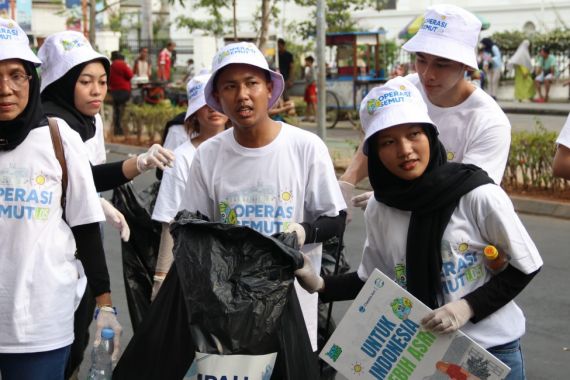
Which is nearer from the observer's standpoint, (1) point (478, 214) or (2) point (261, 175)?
(1) point (478, 214)

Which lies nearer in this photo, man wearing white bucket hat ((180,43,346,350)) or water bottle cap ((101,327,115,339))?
water bottle cap ((101,327,115,339))

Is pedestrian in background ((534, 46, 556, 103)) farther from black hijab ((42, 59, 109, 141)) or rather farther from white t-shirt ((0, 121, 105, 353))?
white t-shirt ((0, 121, 105, 353))

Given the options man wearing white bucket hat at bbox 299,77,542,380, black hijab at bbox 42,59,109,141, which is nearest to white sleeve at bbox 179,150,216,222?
man wearing white bucket hat at bbox 299,77,542,380

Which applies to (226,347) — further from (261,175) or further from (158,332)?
(261,175)

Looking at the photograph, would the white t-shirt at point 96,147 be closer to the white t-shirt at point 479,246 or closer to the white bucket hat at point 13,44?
the white bucket hat at point 13,44

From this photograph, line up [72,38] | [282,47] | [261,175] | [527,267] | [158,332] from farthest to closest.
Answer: [282,47]
[72,38]
[261,175]
[158,332]
[527,267]

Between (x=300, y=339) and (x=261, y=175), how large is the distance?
0.73 meters

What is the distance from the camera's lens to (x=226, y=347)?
10.8 ft

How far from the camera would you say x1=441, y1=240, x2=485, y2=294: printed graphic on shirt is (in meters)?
3.30

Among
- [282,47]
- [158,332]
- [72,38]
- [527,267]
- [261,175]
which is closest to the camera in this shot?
[527,267]

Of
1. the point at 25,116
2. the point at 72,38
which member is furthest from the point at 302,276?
the point at 72,38

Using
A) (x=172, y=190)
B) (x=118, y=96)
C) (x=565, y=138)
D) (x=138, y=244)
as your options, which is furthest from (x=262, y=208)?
(x=118, y=96)

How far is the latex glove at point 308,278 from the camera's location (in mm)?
3500

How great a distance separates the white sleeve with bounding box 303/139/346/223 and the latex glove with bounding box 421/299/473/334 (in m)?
0.87
